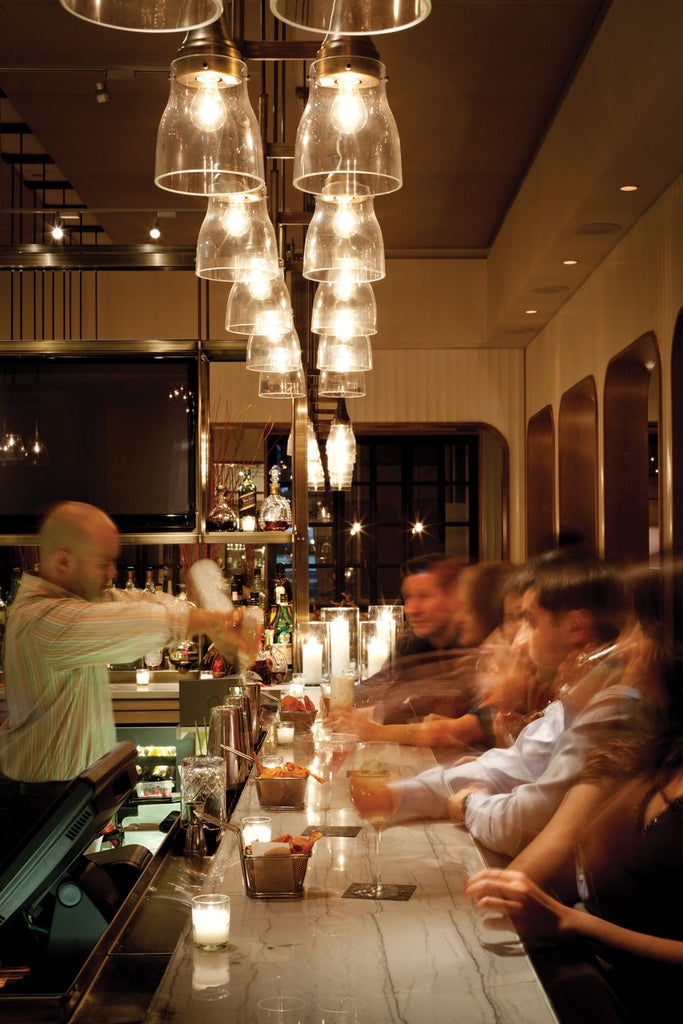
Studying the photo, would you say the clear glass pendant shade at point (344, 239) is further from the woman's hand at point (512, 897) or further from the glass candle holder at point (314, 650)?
the glass candle holder at point (314, 650)

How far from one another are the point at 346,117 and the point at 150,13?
0.35 metres

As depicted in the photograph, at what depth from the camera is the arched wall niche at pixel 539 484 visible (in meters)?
8.89

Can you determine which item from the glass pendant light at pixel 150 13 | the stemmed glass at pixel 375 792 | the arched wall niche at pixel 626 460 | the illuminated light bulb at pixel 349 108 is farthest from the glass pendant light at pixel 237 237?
the arched wall niche at pixel 626 460

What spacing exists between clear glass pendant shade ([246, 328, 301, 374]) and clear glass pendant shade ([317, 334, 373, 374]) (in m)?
0.11

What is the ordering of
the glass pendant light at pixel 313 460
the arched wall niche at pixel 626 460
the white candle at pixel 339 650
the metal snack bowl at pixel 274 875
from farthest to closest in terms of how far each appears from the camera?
the arched wall niche at pixel 626 460
the glass pendant light at pixel 313 460
the white candle at pixel 339 650
the metal snack bowl at pixel 274 875

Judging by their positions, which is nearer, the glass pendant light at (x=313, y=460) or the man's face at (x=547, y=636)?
the man's face at (x=547, y=636)

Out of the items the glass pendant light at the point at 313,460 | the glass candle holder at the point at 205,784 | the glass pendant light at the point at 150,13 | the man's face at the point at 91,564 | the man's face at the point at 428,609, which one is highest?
the glass pendant light at the point at 150,13

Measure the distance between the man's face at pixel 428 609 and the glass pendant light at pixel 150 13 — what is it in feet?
11.2

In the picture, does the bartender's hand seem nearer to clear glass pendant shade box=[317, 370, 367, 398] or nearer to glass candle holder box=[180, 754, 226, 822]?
glass candle holder box=[180, 754, 226, 822]

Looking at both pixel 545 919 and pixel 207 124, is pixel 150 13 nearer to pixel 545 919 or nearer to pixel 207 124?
pixel 207 124

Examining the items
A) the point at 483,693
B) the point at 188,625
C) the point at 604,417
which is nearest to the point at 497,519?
the point at 604,417

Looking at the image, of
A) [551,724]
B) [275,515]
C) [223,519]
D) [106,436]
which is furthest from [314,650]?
[551,724]

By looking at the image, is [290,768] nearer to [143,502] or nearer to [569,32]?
[143,502]

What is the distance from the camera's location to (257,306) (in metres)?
2.75
